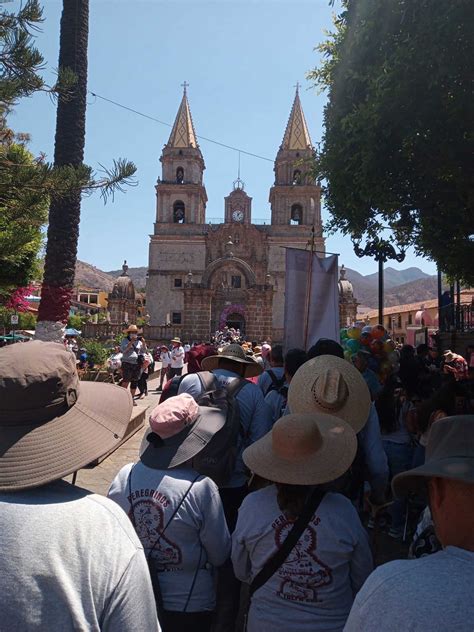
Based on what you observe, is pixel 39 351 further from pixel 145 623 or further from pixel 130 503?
pixel 130 503

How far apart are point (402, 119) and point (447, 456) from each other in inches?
197

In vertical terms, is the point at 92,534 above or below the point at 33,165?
below

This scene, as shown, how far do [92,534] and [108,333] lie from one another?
42031mm

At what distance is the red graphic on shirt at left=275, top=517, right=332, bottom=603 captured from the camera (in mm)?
2281

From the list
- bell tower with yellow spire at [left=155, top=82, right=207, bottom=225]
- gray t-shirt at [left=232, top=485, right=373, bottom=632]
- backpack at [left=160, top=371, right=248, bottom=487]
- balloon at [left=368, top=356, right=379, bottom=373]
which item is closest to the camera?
gray t-shirt at [left=232, top=485, right=373, bottom=632]

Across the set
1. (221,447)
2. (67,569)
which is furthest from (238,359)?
(67,569)

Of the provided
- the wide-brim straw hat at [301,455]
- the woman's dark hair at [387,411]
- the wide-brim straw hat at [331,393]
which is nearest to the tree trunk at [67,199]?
the woman's dark hair at [387,411]

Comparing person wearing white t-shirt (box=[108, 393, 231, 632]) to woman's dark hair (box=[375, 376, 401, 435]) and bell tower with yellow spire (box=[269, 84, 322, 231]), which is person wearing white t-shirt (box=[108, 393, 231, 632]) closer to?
woman's dark hair (box=[375, 376, 401, 435])

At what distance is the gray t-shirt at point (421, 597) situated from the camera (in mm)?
1146

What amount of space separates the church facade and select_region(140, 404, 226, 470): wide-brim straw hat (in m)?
44.3

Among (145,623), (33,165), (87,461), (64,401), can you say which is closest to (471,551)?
(145,623)

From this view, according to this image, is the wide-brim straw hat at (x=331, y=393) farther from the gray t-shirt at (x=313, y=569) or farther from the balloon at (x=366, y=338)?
the balloon at (x=366, y=338)

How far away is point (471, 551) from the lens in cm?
130

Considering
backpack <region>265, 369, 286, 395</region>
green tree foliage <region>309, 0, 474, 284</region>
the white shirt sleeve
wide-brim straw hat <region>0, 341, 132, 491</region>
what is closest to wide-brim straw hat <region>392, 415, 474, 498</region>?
the white shirt sleeve
